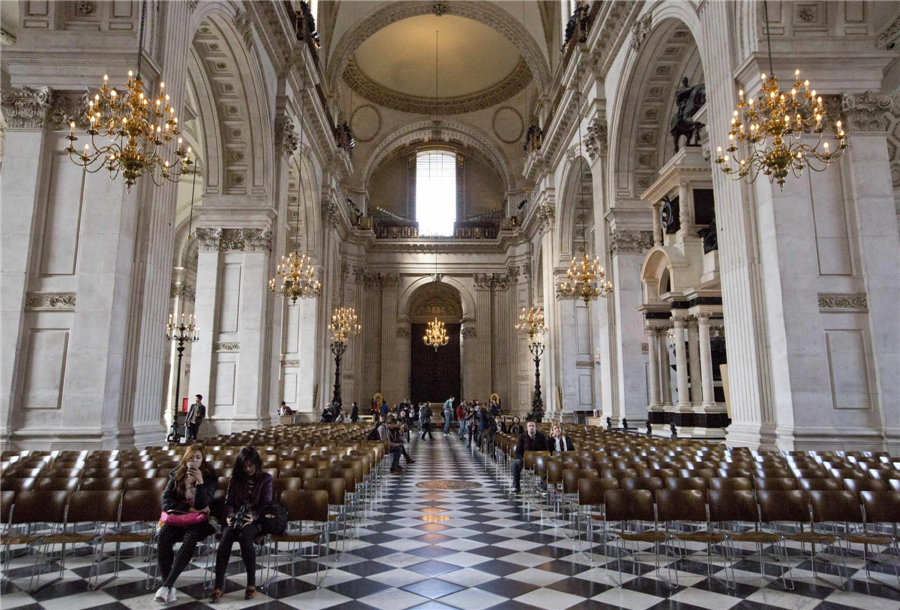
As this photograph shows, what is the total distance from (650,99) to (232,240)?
11.8m

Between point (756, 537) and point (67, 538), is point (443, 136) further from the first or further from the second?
point (67, 538)

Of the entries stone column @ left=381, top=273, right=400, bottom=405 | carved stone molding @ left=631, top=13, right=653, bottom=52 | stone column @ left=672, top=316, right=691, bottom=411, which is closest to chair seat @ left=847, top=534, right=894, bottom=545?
stone column @ left=672, top=316, right=691, bottom=411

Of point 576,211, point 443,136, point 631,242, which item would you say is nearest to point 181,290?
point 443,136

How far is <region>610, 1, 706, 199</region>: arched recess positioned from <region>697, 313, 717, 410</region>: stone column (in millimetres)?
4948

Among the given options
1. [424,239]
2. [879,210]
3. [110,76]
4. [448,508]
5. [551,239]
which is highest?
[424,239]

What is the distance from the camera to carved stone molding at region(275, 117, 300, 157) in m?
Result: 15.7

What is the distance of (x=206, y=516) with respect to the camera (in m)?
4.26

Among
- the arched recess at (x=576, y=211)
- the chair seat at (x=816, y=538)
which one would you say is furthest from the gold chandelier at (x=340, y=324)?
the chair seat at (x=816, y=538)

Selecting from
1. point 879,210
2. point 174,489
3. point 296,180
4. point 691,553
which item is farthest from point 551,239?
point 174,489

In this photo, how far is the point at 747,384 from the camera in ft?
29.2

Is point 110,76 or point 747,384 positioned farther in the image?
point 747,384

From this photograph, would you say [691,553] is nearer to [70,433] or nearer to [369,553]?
[369,553]

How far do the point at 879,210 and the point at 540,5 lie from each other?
21095 mm

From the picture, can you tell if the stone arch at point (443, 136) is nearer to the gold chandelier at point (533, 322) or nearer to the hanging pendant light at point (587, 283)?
the gold chandelier at point (533, 322)
